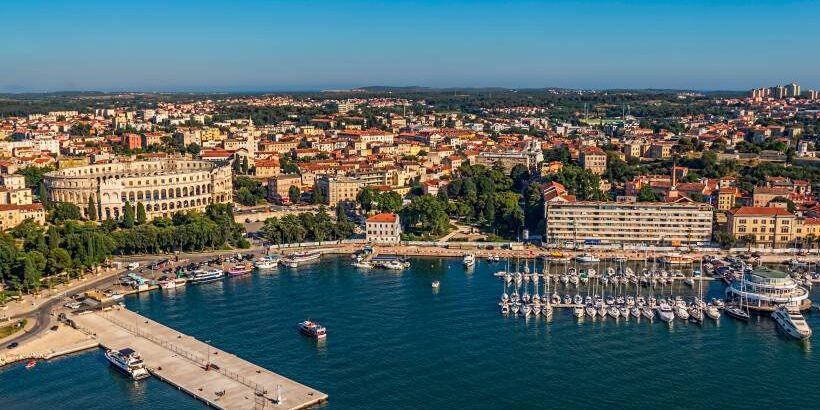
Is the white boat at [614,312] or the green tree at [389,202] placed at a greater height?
the green tree at [389,202]

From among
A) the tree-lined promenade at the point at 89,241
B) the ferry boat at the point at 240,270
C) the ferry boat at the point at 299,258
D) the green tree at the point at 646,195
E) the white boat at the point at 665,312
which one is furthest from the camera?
the green tree at the point at 646,195

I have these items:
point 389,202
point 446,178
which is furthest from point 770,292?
point 446,178

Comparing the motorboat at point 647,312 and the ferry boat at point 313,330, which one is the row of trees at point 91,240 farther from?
the motorboat at point 647,312

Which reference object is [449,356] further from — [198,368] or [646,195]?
[646,195]

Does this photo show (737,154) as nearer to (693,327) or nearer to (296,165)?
(296,165)

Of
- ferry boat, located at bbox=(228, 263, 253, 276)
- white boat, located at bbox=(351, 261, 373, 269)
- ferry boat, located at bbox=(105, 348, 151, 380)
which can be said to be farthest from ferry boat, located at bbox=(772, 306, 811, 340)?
ferry boat, located at bbox=(228, 263, 253, 276)

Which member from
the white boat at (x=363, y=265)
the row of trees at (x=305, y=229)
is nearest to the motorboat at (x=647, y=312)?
the white boat at (x=363, y=265)

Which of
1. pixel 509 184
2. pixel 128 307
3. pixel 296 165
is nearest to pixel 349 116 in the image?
pixel 296 165

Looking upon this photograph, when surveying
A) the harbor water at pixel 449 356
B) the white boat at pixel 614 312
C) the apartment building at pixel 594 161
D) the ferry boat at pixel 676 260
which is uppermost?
the apartment building at pixel 594 161
